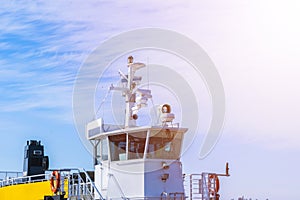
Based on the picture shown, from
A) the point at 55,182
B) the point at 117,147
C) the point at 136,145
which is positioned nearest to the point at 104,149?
the point at 117,147

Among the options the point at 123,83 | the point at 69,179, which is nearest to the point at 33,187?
the point at 69,179

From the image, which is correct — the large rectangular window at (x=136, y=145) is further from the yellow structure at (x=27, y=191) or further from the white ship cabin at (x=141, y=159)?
the yellow structure at (x=27, y=191)

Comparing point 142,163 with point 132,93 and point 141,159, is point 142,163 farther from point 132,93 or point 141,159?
point 132,93

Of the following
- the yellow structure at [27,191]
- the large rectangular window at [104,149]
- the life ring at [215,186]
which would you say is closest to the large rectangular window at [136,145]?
the large rectangular window at [104,149]

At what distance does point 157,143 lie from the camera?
22109 millimetres

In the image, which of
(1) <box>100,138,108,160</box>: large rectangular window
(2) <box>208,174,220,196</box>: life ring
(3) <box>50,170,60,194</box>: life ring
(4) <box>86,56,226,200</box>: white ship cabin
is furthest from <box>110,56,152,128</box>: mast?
(2) <box>208,174,220,196</box>: life ring

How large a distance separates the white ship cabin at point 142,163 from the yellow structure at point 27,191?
116 inches

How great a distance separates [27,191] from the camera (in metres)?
27.6

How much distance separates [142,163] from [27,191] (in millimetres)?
8825

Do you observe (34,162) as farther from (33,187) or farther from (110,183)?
(110,183)

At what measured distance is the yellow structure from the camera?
25672 mm

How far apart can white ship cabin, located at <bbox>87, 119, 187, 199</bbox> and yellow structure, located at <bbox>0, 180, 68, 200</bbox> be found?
2.94 metres

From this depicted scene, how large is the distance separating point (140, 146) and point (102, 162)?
2.14m

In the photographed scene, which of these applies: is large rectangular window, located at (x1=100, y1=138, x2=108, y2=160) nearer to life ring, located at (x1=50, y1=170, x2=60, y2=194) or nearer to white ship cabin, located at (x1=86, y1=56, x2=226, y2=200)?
white ship cabin, located at (x1=86, y1=56, x2=226, y2=200)
